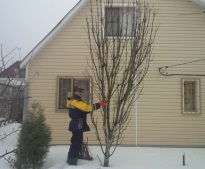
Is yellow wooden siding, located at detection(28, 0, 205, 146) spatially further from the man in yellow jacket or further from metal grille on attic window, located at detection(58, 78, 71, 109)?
the man in yellow jacket

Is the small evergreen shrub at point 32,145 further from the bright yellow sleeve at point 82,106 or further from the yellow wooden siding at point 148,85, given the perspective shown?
the yellow wooden siding at point 148,85

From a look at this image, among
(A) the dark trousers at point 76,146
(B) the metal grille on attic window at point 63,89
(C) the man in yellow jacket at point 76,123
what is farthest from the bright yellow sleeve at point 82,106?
(B) the metal grille on attic window at point 63,89

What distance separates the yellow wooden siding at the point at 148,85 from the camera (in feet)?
39.3

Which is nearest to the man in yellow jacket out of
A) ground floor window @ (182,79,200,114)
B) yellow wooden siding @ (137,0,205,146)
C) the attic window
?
the attic window

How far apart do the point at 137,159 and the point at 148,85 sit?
3.54 metres

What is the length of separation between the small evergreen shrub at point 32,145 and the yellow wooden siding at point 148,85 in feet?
10.5

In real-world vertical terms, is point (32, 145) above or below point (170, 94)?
below

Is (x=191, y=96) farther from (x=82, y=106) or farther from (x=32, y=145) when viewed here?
(x=32, y=145)

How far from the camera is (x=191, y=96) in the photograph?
12.3 m

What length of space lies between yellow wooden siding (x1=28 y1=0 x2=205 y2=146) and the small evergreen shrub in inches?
126

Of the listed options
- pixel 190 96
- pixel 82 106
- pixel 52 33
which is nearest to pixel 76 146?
pixel 82 106

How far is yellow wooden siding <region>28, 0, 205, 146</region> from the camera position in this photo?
12.0 meters

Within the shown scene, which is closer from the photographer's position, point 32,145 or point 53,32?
point 32,145

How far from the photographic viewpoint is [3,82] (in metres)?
4.37
